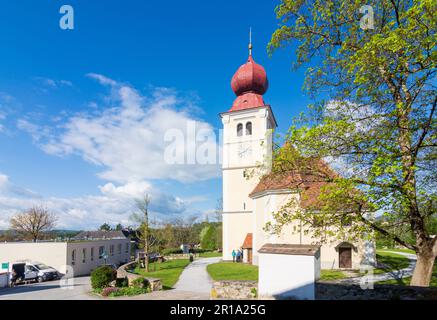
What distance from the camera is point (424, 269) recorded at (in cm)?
891

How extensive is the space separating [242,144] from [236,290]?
849 inches

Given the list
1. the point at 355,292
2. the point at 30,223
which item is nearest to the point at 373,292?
the point at 355,292

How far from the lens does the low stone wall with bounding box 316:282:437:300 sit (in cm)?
829

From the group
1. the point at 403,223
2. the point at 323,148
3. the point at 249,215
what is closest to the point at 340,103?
the point at 323,148

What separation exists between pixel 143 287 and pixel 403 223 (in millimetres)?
12639

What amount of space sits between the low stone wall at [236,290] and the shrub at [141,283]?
4763mm

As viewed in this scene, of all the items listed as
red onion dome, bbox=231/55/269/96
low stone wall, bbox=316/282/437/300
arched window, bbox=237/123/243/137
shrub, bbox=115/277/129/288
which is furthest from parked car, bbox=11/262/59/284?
red onion dome, bbox=231/55/269/96

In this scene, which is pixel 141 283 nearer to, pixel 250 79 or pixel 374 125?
pixel 374 125

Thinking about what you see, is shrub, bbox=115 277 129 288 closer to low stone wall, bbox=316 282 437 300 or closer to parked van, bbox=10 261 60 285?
parked van, bbox=10 261 60 285

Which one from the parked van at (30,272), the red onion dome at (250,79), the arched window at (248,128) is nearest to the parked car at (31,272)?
the parked van at (30,272)

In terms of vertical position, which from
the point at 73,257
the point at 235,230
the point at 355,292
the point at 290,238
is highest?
the point at 355,292

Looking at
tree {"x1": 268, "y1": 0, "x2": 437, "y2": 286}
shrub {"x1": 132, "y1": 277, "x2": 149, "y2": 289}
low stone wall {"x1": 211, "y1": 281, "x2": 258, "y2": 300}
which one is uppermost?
tree {"x1": 268, "y1": 0, "x2": 437, "y2": 286}

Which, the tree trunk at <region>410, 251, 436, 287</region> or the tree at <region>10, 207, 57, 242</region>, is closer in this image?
the tree trunk at <region>410, 251, 436, 287</region>

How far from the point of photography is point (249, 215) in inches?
1190
